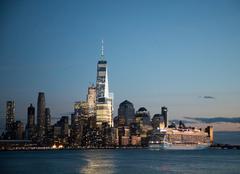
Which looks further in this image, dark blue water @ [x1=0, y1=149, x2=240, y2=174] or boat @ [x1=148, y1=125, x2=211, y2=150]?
boat @ [x1=148, y1=125, x2=211, y2=150]

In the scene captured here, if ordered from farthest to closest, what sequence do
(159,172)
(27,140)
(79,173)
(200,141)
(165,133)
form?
(27,140) → (200,141) → (165,133) → (159,172) → (79,173)

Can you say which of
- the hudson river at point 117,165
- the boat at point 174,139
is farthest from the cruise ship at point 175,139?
the hudson river at point 117,165

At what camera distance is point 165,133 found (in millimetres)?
160000

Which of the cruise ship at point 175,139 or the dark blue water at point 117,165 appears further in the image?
the cruise ship at point 175,139

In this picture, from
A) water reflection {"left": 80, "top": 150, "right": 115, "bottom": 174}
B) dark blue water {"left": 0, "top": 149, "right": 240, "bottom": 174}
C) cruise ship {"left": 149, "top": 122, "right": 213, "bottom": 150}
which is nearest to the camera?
water reflection {"left": 80, "top": 150, "right": 115, "bottom": 174}

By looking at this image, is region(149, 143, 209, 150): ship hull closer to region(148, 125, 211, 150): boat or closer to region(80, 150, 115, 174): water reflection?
region(148, 125, 211, 150): boat

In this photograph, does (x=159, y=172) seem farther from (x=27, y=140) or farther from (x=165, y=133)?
(x=27, y=140)

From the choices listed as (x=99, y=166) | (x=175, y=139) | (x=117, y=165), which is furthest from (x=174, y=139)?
(x=99, y=166)

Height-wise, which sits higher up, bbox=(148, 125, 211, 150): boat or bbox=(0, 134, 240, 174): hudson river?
bbox=(148, 125, 211, 150): boat

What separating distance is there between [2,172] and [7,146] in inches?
5100

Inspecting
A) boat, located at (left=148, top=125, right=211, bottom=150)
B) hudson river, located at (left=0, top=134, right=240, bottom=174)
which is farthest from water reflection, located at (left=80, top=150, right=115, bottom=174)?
boat, located at (left=148, top=125, right=211, bottom=150)

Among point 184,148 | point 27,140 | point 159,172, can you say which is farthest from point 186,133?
point 159,172

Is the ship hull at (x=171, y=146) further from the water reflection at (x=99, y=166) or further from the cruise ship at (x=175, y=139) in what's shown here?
the water reflection at (x=99, y=166)

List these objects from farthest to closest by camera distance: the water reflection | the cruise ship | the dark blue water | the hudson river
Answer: the cruise ship, the dark blue water, the hudson river, the water reflection
